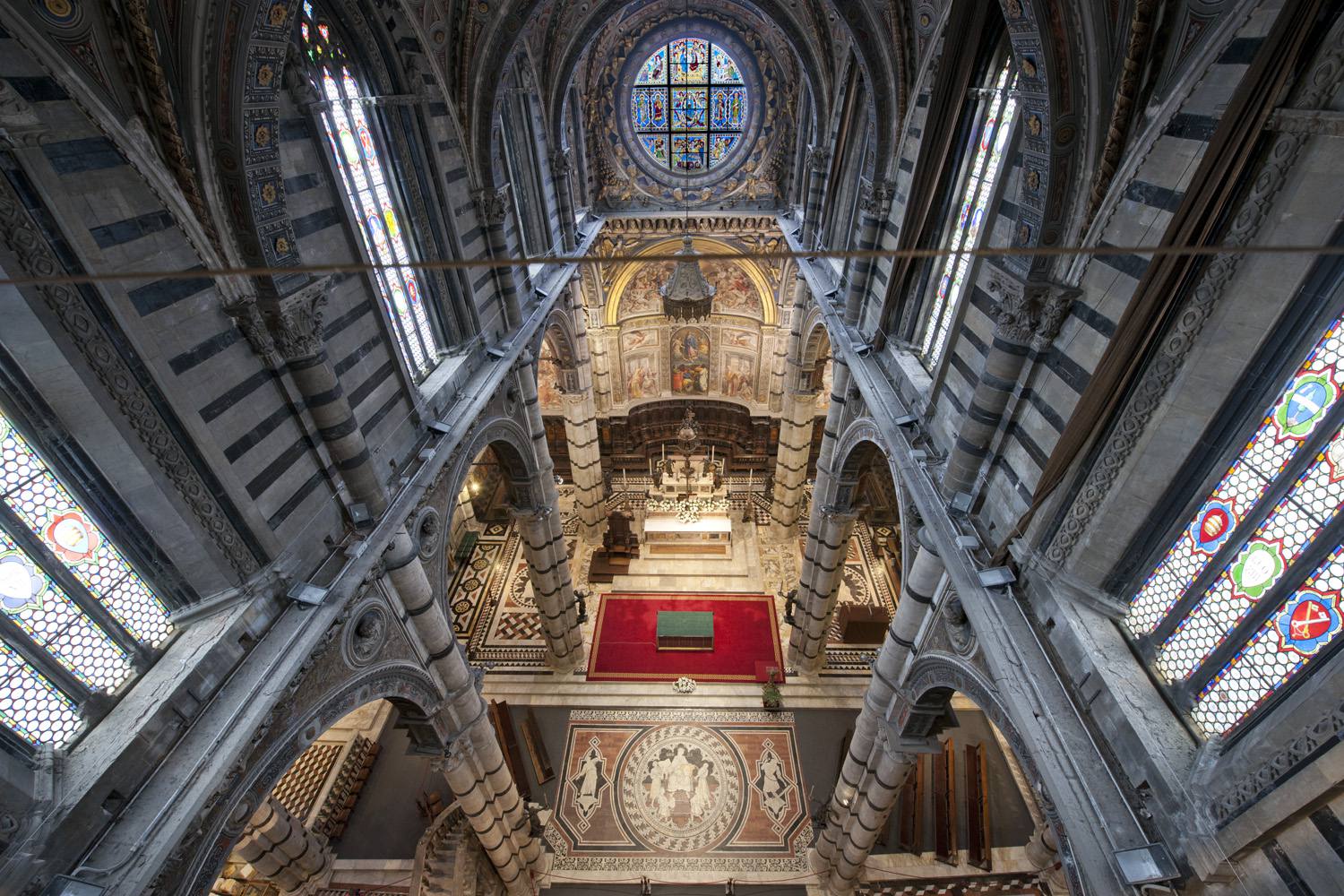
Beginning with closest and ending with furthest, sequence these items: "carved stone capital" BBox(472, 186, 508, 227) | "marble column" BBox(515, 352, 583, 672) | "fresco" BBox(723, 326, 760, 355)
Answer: "carved stone capital" BBox(472, 186, 508, 227) → "marble column" BBox(515, 352, 583, 672) → "fresco" BBox(723, 326, 760, 355)

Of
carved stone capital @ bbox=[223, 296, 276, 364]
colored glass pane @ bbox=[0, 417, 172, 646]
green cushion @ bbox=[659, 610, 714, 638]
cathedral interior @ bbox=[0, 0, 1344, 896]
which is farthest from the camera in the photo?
green cushion @ bbox=[659, 610, 714, 638]

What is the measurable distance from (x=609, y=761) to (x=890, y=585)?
8.83 metres

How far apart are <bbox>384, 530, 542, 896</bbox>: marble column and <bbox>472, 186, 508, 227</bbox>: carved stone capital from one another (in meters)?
5.49

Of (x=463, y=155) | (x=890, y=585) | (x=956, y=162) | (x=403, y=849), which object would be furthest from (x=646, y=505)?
(x=956, y=162)

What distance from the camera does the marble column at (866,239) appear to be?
969 centimetres

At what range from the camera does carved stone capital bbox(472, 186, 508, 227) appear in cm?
943

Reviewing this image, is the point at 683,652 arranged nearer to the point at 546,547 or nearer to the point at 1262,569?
the point at 546,547

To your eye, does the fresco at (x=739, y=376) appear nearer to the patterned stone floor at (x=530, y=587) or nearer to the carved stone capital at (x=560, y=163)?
the patterned stone floor at (x=530, y=587)

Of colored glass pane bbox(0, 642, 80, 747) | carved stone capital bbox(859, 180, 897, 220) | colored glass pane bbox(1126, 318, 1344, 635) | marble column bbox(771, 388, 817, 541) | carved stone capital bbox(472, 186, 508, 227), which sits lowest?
colored glass pane bbox(0, 642, 80, 747)

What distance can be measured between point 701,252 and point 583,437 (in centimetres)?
688

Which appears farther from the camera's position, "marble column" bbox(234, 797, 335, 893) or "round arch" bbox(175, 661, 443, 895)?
"marble column" bbox(234, 797, 335, 893)

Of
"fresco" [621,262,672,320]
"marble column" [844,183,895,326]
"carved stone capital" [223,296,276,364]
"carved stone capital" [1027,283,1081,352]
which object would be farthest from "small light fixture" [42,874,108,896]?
"fresco" [621,262,672,320]

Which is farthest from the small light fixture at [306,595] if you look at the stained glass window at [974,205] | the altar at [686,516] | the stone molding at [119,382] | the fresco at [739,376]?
the fresco at [739,376]

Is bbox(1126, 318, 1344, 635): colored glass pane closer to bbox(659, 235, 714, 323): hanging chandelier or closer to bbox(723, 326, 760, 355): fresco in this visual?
bbox(659, 235, 714, 323): hanging chandelier
